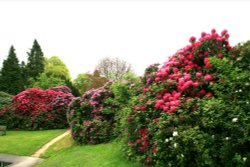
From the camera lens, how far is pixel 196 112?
649cm

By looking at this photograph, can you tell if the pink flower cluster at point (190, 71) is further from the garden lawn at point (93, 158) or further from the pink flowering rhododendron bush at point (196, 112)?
the garden lawn at point (93, 158)

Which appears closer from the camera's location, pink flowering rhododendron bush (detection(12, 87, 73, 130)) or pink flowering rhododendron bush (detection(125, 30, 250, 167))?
pink flowering rhododendron bush (detection(125, 30, 250, 167))

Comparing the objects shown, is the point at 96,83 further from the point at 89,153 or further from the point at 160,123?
the point at 160,123

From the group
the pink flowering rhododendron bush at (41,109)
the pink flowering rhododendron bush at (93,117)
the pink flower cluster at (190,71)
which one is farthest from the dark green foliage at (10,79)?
the pink flower cluster at (190,71)

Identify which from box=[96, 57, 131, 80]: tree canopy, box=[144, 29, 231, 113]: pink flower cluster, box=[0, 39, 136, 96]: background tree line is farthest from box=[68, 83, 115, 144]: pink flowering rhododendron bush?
box=[96, 57, 131, 80]: tree canopy

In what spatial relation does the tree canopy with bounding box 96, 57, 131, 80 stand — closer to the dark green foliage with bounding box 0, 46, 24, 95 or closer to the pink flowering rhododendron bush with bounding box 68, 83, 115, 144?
the dark green foliage with bounding box 0, 46, 24, 95

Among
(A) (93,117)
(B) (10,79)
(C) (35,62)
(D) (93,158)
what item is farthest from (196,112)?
(C) (35,62)

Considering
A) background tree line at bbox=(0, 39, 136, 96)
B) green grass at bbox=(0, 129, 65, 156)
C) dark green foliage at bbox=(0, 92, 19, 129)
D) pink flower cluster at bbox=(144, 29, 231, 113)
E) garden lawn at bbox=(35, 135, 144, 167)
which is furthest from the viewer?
background tree line at bbox=(0, 39, 136, 96)

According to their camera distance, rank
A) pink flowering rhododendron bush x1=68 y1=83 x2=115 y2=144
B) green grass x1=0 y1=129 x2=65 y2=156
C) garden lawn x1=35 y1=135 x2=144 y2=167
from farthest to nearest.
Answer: green grass x1=0 y1=129 x2=65 y2=156
pink flowering rhododendron bush x1=68 y1=83 x2=115 y2=144
garden lawn x1=35 y1=135 x2=144 y2=167

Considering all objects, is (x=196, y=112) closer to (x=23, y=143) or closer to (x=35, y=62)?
(x=23, y=143)

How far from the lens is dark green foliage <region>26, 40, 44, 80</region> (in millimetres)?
58312

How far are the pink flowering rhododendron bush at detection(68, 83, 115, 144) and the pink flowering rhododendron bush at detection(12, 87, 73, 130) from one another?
6.32m

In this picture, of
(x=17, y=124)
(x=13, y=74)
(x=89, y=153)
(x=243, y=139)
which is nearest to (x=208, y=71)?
(x=243, y=139)

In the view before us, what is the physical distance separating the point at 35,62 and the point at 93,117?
4900 cm
